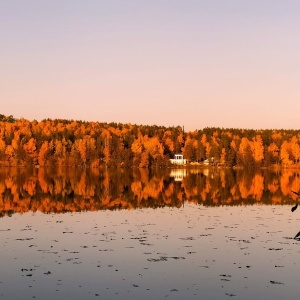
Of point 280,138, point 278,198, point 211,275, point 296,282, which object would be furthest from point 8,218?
point 280,138

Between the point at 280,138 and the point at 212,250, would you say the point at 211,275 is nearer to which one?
the point at 212,250

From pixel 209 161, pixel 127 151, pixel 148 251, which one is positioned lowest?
pixel 209 161

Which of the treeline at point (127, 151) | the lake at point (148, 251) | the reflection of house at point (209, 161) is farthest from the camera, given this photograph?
the reflection of house at point (209, 161)

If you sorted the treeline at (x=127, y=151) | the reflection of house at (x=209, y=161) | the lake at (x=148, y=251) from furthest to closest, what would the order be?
the reflection of house at (x=209, y=161) → the treeline at (x=127, y=151) → the lake at (x=148, y=251)

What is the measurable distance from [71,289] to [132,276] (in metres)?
2.85

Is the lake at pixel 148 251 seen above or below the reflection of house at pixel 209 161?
above

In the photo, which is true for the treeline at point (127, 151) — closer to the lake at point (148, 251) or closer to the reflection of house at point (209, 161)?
the reflection of house at point (209, 161)

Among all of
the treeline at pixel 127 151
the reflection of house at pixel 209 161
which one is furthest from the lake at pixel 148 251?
the reflection of house at pixel 209 161

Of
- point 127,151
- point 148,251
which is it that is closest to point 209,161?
point 127,151

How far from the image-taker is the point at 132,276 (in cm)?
1997

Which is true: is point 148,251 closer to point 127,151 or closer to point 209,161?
point 127,151

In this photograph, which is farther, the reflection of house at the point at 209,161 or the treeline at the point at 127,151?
the reflection of house at the point at 209,161

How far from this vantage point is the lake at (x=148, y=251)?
18.3 metres

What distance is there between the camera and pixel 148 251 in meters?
24.5
